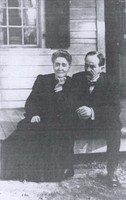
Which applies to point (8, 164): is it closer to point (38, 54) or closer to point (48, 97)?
point (48, 97)

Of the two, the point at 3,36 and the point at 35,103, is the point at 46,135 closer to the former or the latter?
the point at 35,103

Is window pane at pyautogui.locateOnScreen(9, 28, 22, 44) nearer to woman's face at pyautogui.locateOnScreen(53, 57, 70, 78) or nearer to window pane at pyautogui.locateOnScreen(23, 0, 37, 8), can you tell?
window pane at pyautogui.locateOnScreen(23, 0, 37, 8)

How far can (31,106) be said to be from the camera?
7.35ft

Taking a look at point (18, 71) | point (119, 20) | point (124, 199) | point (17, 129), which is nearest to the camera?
point (124, 199)

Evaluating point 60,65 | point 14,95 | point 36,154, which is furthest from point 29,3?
point 36,154

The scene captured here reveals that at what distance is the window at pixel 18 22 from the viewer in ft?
9.65

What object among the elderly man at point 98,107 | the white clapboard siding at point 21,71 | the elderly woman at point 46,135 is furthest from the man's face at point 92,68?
the white clapboard siding at point 21,71

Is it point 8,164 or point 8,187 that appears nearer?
point 8,187

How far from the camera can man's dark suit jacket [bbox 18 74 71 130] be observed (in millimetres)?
2201

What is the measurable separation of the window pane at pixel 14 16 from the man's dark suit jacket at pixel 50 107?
0.94 m

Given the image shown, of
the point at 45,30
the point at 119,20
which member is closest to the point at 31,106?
the point at 45,30

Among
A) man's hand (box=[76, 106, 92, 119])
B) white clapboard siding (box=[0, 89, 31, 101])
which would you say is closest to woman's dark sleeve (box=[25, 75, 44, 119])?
man's hand (box=[76, 106, 92, 119])

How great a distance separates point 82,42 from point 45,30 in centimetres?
34

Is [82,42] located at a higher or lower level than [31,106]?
higher
